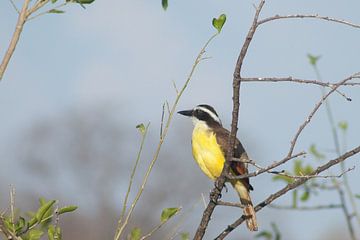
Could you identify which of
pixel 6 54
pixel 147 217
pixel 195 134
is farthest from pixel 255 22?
pixel 147 217

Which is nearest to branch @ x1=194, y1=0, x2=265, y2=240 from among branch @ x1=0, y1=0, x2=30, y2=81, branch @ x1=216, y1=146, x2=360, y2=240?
branch @ x1=216, y1=146, x2=360, y2=240

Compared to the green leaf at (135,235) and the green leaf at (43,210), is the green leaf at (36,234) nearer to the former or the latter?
the green leaf at (43,210)

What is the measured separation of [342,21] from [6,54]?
0.97m

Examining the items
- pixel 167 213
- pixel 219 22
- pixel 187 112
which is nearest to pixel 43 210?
pixel 167 213

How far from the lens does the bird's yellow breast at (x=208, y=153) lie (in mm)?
5246

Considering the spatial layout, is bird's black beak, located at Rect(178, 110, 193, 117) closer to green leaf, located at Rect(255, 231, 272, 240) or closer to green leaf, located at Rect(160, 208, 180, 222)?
green leaf, located at Rect(255, 231, 272, 240)

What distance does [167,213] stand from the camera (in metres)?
3.00

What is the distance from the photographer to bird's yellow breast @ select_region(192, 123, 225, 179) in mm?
5246

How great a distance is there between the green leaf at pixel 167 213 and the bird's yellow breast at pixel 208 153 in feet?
7.27

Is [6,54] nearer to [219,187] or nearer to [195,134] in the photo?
[219,187]

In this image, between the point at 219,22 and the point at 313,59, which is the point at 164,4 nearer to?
the point at 219,22

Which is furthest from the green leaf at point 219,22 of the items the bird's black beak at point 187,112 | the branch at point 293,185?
the bird's black beak at point 187,112

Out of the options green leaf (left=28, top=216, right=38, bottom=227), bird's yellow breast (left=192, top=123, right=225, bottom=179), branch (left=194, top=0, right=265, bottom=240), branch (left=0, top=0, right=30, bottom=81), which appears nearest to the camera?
branch (left=0, top=0, right=30, bottom=81)

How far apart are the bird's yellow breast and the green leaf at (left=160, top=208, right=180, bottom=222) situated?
2215 mm
